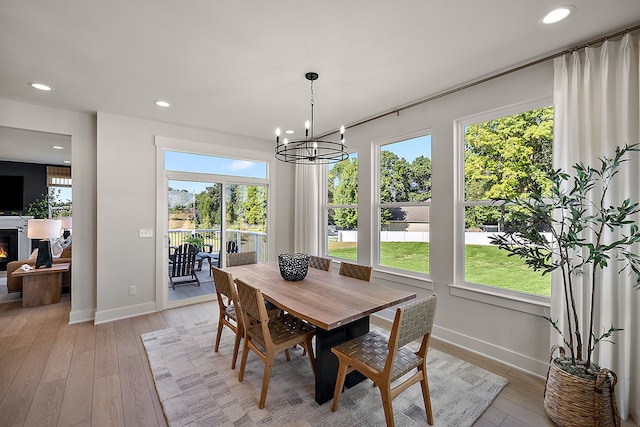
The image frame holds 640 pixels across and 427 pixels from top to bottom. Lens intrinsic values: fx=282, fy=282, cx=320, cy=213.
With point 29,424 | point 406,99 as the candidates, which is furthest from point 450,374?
point 29,424

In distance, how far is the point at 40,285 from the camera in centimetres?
419

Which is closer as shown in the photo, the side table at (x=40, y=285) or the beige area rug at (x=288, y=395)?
the beige area rug at (x=288, y=395)

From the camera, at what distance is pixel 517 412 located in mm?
1973

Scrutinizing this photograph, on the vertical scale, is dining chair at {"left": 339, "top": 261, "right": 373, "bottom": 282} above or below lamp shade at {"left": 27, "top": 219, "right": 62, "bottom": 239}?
below

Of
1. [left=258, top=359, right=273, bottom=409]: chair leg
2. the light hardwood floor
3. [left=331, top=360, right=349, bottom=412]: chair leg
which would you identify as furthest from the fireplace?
[left=331, top=360, right=349, bottom=412]: chair leg

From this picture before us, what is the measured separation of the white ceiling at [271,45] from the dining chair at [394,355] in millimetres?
1865

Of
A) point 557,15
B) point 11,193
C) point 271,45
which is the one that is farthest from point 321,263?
point 11,193

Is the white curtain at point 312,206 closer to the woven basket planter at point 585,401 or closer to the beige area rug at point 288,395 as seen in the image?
the beige area rug at point 288,395

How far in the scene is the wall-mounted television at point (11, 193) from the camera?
235 inches

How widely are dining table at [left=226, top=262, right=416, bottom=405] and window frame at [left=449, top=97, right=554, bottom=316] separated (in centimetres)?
102

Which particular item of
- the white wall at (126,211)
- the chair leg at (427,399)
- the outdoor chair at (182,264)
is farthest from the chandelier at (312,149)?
the outdoor chair at (182,264)

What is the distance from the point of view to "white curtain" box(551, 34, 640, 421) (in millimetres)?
1912

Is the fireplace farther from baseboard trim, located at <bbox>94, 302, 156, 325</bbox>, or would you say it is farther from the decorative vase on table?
the decorative vase on table

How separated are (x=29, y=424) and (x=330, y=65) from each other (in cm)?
339
